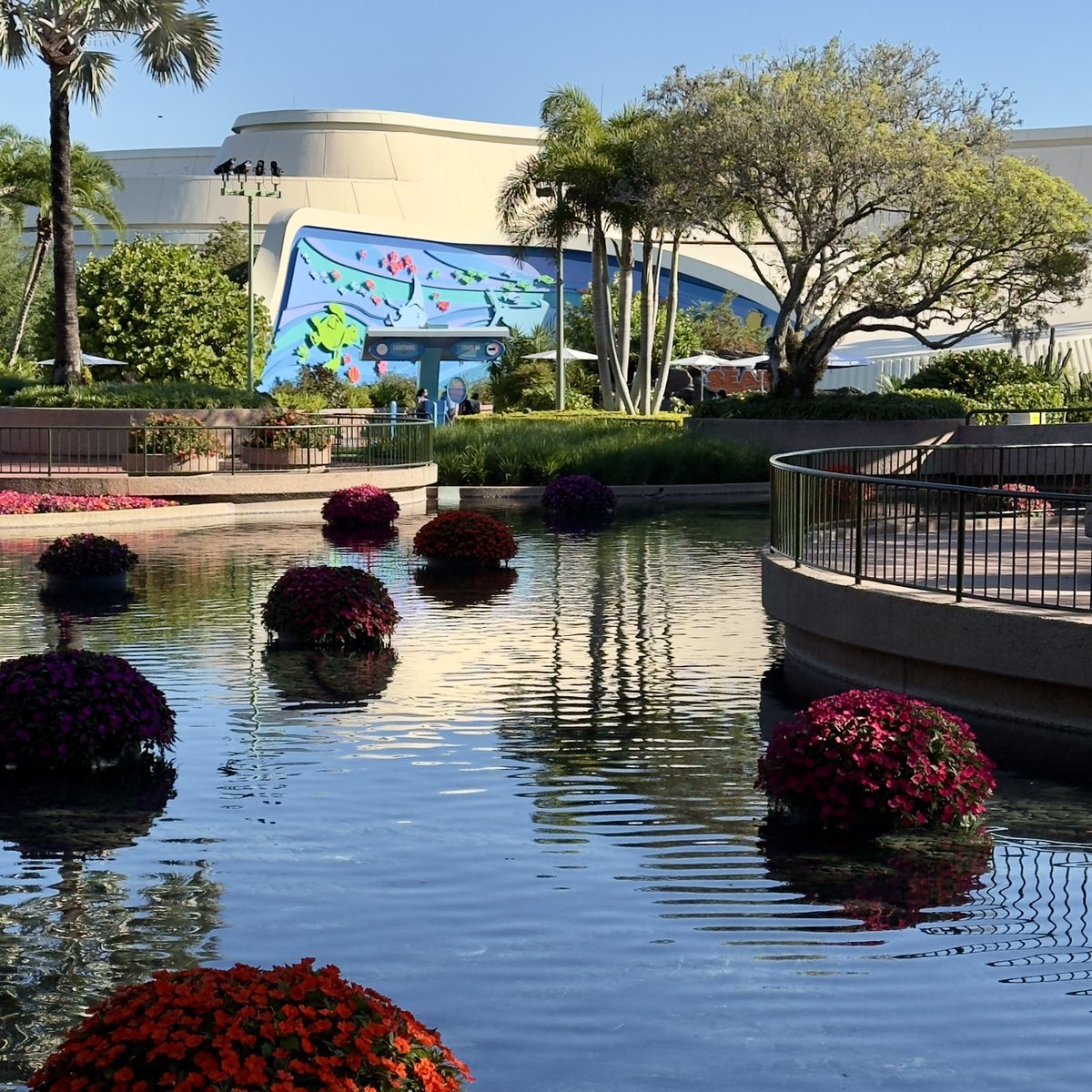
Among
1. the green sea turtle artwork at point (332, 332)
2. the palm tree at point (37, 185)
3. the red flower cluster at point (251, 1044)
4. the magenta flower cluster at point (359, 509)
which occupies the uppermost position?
the palm tree at point (37, 185)

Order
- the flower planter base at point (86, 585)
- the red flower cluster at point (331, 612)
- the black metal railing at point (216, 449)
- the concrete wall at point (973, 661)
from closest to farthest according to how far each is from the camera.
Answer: the concrete wall at point (973, 661), the red flower cluster at point (331, 612), the flower planter base at point (86, 585), the black metal railing at point (216, 449)

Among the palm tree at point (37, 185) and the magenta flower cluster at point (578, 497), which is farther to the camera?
the palm tree at point (37, 185)

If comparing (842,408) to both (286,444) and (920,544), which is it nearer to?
(286,444)

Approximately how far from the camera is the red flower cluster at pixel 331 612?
13.8 meters

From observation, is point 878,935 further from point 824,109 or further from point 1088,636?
point 824,109

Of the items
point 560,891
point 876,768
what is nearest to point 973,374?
point 876,768

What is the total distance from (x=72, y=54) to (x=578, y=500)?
1697 cm

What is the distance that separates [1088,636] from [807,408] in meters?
28.1

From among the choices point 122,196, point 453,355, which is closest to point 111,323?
point 453,355

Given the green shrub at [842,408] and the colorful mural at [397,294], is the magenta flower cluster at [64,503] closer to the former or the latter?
the green shrub at [842,408]

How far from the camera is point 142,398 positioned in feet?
111

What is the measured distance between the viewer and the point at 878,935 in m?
6.71

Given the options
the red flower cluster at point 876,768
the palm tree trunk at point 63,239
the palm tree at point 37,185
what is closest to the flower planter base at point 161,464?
the palm tree trunk at point 63,239

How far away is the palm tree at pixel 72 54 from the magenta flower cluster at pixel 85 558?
18416 mm
